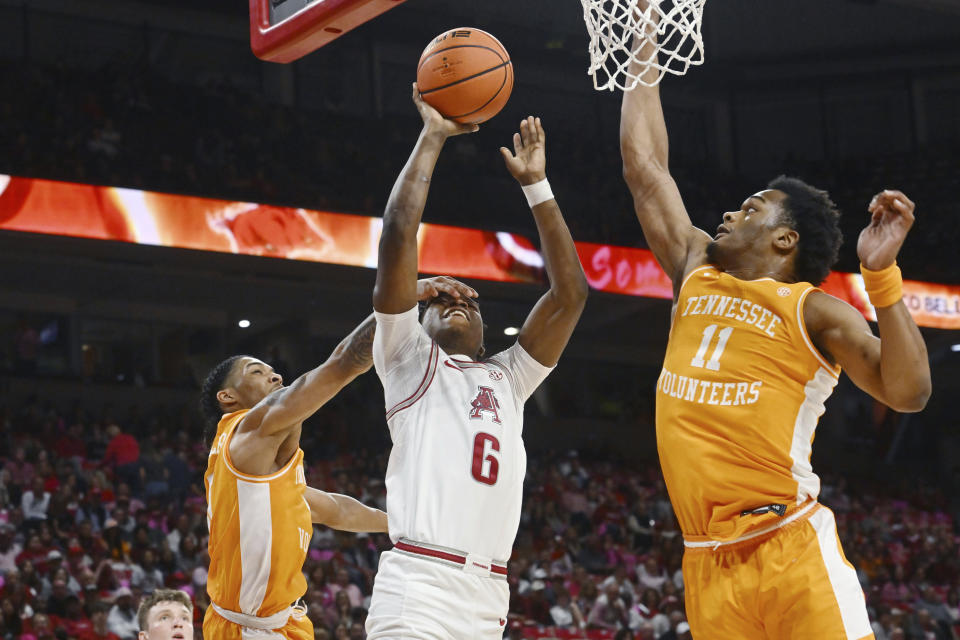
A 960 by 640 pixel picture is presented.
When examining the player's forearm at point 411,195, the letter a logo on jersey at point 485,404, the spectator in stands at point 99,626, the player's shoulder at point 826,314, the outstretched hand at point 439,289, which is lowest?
the spectator in stands at point 99,626

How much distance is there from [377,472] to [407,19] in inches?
384

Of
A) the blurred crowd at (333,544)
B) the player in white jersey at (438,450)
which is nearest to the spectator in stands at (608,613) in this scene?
the blurred crowd at (333,544)

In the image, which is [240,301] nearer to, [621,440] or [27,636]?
[621,440]

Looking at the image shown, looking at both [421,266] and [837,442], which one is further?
[837,442]

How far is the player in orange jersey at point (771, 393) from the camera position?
2932 millimetres

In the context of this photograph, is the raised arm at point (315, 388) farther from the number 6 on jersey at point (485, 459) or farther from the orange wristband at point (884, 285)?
the orange wristband at point (884, 285)

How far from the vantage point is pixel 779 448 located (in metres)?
3.12

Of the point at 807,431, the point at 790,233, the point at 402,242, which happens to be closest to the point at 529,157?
the point at 402,242

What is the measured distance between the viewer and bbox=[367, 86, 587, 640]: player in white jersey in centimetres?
326

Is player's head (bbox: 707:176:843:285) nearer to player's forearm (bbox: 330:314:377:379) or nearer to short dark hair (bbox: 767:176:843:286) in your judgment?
short dark hair (bbox: 767:176:843:286)

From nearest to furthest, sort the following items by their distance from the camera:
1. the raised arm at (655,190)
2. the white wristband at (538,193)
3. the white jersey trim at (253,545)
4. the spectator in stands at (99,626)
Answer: the raised arm at (655,190) → the white wristband at (538,193) → the white jersey trim at (253,545) → the spectator in stands at (99,626)

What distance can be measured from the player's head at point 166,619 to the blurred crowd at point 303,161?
9.77 m

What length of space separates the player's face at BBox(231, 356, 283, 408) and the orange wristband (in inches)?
110

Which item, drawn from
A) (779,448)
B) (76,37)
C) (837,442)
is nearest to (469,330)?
(779,448)
